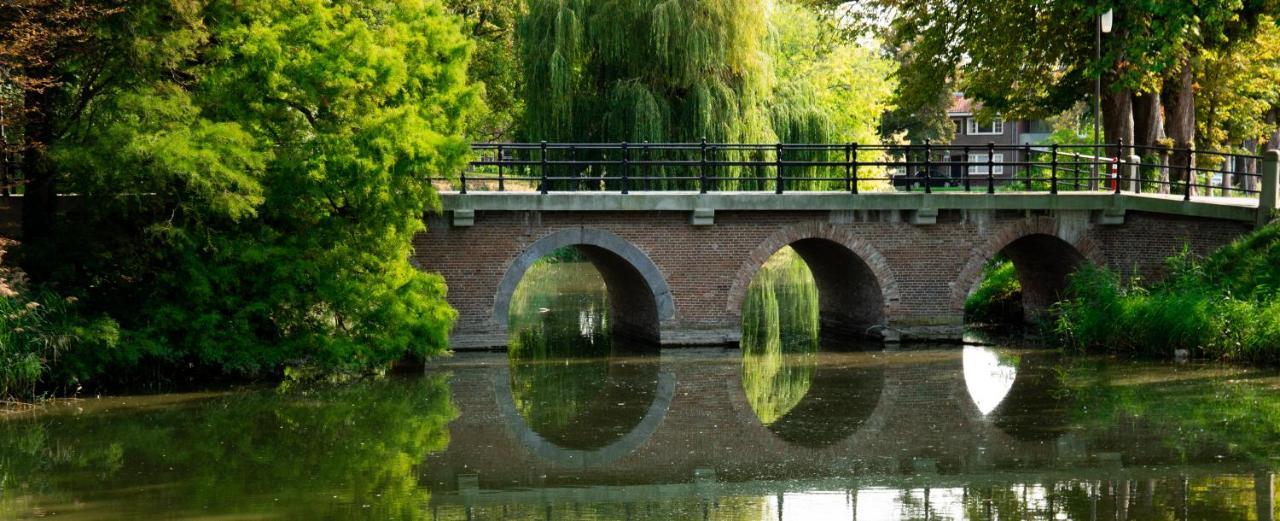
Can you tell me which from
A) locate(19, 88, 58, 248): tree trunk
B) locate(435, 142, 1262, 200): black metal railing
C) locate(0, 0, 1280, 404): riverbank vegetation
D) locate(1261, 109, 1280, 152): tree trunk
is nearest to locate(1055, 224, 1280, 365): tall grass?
locate(435, 142, 1262, 200): black metal railing

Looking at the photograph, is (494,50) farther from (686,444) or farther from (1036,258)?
(686,444)

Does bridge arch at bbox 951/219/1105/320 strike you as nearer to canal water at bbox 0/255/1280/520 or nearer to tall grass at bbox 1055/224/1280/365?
tall grass at bbox 1055/224/1280/365

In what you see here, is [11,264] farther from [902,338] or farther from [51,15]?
[902,338]

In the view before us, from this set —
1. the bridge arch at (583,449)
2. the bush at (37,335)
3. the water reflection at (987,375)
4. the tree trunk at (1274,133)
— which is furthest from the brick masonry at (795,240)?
the tree trunk at (1274,133)

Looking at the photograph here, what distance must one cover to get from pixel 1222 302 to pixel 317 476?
13.4 meters

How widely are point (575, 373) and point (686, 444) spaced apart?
5931 mm

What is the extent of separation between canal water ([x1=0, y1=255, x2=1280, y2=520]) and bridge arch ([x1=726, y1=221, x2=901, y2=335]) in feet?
5.81

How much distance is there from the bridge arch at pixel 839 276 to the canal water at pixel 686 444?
5.81ft

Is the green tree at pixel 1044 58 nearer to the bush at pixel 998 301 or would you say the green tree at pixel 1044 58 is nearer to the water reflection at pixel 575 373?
the bush at pixel 998 301

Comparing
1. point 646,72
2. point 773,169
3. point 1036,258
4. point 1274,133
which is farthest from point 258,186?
point 1274,133

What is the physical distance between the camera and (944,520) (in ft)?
38.5

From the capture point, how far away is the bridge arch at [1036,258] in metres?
24.3

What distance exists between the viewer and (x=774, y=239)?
2373cm

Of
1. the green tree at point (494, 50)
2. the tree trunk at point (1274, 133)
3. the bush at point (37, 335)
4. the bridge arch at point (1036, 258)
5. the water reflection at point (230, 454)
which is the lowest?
the water reflection at point (230, 454)
